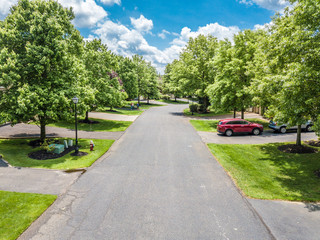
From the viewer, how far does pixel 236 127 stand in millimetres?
21266

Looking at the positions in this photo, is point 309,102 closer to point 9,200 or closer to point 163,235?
point 163,235

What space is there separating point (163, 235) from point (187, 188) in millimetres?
3587

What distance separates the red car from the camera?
69.5 ft

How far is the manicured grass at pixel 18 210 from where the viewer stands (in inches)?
266

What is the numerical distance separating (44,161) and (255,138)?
736 inches

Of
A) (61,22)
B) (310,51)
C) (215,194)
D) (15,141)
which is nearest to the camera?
(215,194)

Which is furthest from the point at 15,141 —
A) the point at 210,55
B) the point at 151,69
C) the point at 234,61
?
the point at 151,69

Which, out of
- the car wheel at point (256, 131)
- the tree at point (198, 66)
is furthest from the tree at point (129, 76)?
the car wheel at point (256, 131)

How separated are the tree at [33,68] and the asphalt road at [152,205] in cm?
571

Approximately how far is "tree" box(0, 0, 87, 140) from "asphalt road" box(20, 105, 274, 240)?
571 centimetres

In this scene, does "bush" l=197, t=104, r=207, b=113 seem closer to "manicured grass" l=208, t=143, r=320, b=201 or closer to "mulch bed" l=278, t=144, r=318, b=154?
"manicured grass" l=208, t=143, r=320, b=201

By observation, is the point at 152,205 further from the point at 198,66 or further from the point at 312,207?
the point at 198,66

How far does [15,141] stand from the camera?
17.6 m

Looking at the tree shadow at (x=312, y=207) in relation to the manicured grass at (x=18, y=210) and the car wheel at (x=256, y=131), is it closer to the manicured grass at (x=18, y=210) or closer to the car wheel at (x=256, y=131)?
the manicured grass at (x=18, y=210)
